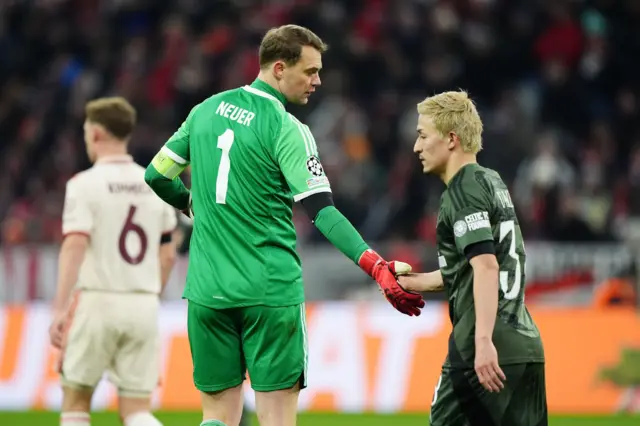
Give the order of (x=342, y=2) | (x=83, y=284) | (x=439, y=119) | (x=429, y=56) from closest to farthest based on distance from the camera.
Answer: (x=439, y=119), (x=83, y=284), (x=429, y=56), (x=342, y=2)

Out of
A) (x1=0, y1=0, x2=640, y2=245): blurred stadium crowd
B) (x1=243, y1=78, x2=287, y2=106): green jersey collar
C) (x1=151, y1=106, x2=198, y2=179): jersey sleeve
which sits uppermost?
(x1=0, y1=0, x2=640, y2=245): blurred stadium crowd

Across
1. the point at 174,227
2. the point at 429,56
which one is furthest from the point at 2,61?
the point at 174,227

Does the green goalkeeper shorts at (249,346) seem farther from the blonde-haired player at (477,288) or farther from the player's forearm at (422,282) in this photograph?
the blonde-haired player at (477,288)

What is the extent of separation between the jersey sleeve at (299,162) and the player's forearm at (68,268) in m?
2.03

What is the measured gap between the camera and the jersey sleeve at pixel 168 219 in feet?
23.1

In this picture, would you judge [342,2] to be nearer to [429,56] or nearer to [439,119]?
[429,56]

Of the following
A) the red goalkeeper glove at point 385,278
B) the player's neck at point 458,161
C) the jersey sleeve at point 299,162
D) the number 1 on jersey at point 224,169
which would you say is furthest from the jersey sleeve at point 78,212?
the player's neck at point 458,161

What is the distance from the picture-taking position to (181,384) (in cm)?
1123

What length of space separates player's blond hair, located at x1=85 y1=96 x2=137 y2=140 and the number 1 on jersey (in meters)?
1.89

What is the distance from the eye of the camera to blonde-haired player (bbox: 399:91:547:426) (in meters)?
4.71

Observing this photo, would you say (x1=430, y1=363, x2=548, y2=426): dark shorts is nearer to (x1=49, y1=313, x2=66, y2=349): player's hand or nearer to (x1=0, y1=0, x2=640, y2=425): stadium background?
(x1=49, y1=313, x2=66, y2=349): player's hand

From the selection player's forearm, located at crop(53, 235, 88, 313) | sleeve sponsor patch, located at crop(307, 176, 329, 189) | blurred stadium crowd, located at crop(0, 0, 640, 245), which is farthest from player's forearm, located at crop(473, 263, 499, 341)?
blurred stadium crowd, located at crop(0, 0, 640, 245)

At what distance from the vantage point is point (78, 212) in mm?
6762

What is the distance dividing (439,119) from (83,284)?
9.17ft
